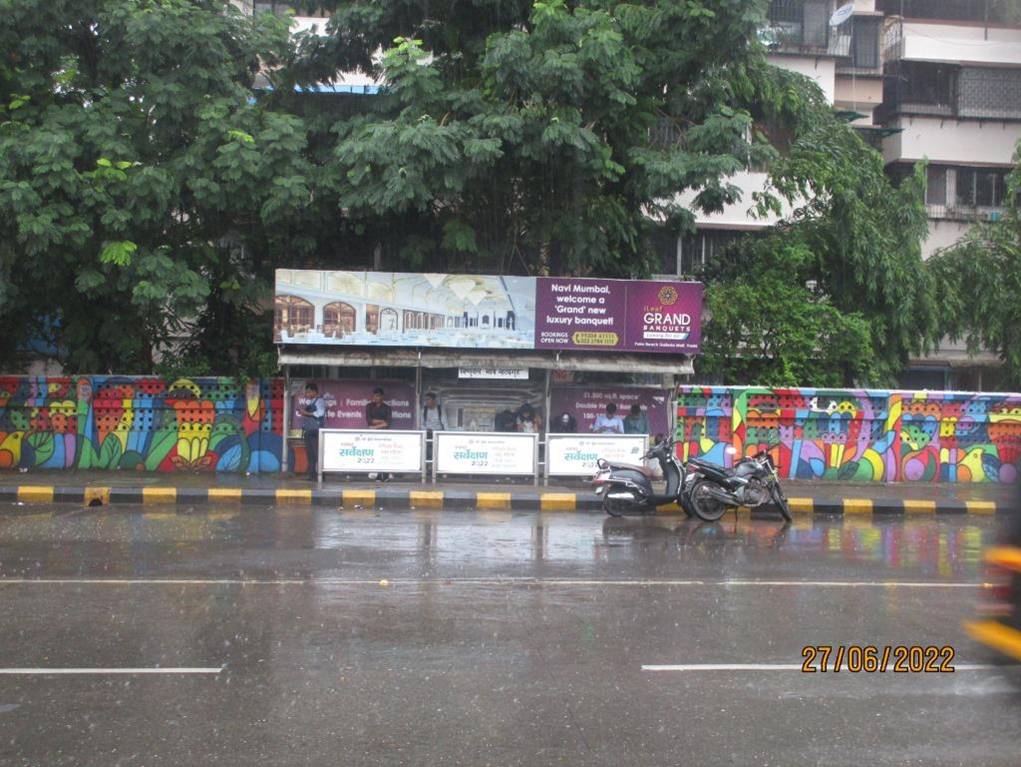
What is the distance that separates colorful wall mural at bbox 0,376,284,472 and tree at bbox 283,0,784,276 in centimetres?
388

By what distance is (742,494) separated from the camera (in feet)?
43.8

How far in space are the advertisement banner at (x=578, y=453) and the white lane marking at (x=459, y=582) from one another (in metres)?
6.68

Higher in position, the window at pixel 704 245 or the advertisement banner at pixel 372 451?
the window at pixel 704 245

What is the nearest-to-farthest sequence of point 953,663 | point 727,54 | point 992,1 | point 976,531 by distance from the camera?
point 953,663
point 976,531
point 727,54
point 992,1

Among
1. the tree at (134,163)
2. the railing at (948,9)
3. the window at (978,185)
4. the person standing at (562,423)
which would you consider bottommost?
the person standing at (562,423)

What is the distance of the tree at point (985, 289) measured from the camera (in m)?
21.1

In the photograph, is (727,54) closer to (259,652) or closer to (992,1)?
(259,652)

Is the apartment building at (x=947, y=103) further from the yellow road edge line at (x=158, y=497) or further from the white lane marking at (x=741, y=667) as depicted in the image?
the white lane marking at (x=741, y=667)

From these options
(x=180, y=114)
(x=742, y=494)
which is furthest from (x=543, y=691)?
(x=180, y=114)

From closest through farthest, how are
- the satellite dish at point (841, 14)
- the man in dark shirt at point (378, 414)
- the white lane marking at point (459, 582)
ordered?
the white lane marking at point (459, 582)
the man in dark shirt at point (378, 414)
the satellite dish at point (841, 14)

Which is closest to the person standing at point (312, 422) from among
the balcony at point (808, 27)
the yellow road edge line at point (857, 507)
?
the yellow road edge line at point (857, 507)

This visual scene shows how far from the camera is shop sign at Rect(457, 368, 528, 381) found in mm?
16083

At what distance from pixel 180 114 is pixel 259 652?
38.4 feet

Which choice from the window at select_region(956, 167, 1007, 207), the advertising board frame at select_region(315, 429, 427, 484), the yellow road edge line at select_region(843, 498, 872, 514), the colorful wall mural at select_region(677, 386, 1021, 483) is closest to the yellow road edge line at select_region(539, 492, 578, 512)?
the advertising board frame at select_region(315, 429, 427, 484)
